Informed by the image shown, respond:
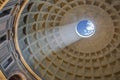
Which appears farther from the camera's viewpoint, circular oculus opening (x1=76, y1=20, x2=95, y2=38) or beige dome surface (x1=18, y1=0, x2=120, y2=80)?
circular oculus opening (x1=76, y1=20, x2=95, y2=38)

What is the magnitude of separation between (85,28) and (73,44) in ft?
9.72

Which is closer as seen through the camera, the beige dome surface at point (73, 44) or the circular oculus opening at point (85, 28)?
the beige dome surface at point (73, 44)

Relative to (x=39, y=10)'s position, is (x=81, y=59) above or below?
below

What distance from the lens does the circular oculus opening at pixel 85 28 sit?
2950cm

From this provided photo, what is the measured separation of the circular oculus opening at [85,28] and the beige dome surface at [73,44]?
0.70m

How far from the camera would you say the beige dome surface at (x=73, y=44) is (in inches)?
1030

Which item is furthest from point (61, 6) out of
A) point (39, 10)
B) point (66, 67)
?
point (66, 67)

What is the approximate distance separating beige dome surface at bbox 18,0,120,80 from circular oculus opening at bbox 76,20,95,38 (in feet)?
2.31

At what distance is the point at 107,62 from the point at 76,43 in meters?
3.54

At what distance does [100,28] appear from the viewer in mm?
28312

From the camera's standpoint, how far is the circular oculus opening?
29500 mm

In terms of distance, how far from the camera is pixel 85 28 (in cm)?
3102

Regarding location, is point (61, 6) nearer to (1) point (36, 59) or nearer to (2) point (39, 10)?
(2) point (39, 10)

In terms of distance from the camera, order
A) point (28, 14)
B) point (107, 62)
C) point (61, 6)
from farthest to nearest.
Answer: point (107, 62)
point (61, 6)
point (28, 14)
